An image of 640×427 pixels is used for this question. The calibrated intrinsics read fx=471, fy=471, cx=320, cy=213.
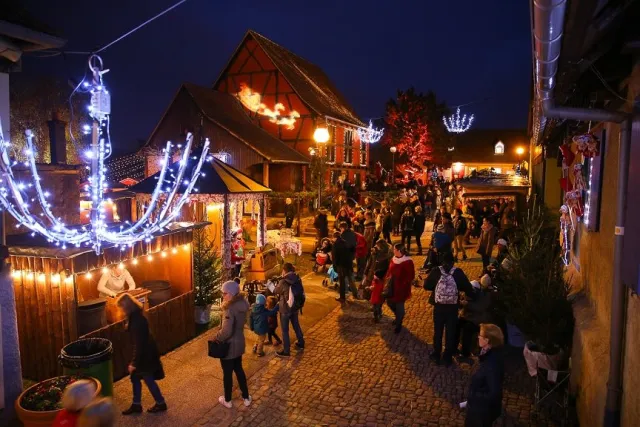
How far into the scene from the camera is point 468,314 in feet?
24.4

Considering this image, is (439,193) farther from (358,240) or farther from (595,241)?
(595,241)

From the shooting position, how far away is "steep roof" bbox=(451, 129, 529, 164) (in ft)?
166

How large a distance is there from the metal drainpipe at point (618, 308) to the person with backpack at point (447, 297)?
284 centimetres

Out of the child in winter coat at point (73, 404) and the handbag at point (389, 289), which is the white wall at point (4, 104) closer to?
the child in winter coat at point (73, 404)

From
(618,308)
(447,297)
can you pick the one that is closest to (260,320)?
(447,297)

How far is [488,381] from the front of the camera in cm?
455

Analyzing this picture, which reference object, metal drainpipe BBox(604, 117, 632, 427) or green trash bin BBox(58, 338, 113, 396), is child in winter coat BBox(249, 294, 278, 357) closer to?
green trash bin BBox(58, 338, 113, 396)

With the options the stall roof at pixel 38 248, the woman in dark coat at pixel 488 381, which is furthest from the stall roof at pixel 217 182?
the woman in dark coat at pixel 488 381

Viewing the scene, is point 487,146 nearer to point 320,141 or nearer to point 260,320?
point 320,141

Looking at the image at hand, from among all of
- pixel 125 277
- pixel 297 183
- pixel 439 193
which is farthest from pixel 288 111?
pixel 125 277

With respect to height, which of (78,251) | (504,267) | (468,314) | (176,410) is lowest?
(176,410)

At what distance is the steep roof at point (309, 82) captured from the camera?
1100 inches

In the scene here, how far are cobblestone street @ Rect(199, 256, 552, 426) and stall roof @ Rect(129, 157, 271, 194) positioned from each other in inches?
154

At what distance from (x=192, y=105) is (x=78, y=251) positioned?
19.8 m
